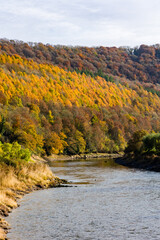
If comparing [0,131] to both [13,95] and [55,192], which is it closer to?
[13,95]

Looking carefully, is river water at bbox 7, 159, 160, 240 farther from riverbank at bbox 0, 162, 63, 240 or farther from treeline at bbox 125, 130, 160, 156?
treeline at bbox 125, 130, 160, 156

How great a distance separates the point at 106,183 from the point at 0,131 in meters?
71.1

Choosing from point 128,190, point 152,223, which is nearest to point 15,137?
point 128,190

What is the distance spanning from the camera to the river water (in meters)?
23.0

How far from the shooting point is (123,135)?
191875 millimetres

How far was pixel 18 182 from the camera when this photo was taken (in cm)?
3978

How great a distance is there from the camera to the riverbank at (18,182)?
30.0 m

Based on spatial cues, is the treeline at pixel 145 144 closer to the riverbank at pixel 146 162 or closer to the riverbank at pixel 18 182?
the riverbank at pixel 146 162

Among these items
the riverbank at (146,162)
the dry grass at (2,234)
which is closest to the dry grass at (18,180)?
the dry grass at (2,234)

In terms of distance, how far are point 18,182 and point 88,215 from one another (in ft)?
44.2

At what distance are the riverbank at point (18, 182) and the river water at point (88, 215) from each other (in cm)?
80

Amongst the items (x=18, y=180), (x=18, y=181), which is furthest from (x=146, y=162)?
(x=18, y=181)

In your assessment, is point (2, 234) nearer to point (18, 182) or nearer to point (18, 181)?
point (18, 182)

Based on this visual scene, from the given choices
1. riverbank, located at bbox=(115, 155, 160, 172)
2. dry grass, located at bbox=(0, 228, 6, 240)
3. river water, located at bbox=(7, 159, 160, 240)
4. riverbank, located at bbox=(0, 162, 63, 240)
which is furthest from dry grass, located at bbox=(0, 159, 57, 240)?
riverbank, located at bbox=(115, 155, 160, 172)
